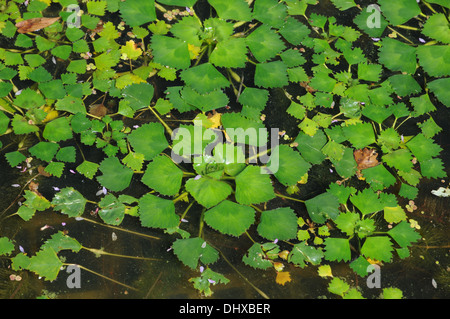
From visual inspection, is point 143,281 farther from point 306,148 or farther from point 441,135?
point 441,135

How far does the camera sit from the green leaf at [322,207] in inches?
48.1

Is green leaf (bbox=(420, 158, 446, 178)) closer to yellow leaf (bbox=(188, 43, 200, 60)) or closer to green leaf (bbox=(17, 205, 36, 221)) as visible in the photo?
yellow leaf (bbox=(188, 43, 200, 60))

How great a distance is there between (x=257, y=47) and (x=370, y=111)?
455mm

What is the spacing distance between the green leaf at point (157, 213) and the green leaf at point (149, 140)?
15 cm

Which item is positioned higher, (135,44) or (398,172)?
(135,44)

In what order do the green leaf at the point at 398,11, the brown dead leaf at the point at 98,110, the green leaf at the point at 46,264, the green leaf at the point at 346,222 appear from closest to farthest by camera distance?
the green leaf at the point at 46,264 < the green leaf at the point at 346,222 < the brown dead leaf at the point at 98,110 < the green leaf at the point at 398,11

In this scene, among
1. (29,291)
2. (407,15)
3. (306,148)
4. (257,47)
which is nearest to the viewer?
(29,291)

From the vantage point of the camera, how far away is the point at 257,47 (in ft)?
4.67

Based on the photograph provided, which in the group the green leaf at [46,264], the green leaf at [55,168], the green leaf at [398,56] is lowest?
the green leaf at [46,264]

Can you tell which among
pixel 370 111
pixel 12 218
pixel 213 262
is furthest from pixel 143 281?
pixel 370 111

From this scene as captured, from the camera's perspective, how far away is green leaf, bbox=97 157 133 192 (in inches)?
48.3

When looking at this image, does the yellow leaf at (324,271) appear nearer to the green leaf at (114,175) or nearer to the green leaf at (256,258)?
the green leaf at (256,258)

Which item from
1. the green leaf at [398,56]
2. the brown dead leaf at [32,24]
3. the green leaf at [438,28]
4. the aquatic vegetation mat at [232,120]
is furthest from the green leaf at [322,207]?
the brown dead leaf at [32,24]

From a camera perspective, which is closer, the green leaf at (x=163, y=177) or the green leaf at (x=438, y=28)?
the green leaf at (x=163, y=177)
